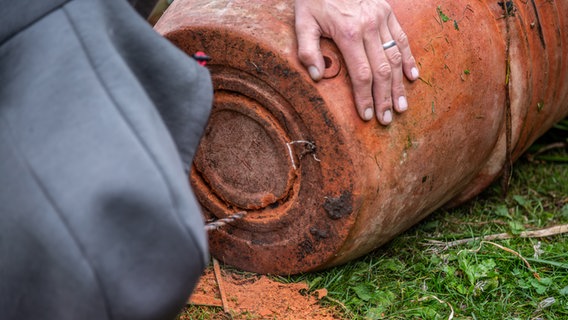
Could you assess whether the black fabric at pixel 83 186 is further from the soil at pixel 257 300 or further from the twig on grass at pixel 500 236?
the twig on grass at pixel 500 236

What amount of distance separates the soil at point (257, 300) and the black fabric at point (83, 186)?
0.70 meters

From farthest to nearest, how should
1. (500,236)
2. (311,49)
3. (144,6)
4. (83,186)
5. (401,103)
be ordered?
1. (144,6)
2. (500,236)
3. (401,103)
4. (311,49)
5. (83,186)

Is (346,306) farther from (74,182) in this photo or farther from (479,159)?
(74,182)

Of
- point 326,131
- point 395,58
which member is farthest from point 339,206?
point 395,58

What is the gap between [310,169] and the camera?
2.08 m

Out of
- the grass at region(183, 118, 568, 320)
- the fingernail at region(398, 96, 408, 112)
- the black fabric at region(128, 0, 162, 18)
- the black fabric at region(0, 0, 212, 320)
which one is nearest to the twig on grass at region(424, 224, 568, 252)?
the grass at region(183, 118, 568, 320)

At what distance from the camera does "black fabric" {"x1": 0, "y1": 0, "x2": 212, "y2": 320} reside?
1.28 m

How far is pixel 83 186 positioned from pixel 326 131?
85 centimetres

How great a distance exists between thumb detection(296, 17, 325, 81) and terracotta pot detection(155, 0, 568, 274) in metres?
0.03

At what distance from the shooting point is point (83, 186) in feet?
4.20

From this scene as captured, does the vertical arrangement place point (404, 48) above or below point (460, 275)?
above

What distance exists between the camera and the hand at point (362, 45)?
1.93m

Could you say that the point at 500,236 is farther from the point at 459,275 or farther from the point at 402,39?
the point at 402,39

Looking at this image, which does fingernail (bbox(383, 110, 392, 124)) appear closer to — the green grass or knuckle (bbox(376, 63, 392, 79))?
knuckle (bbox(376, 63, 392, 79))
